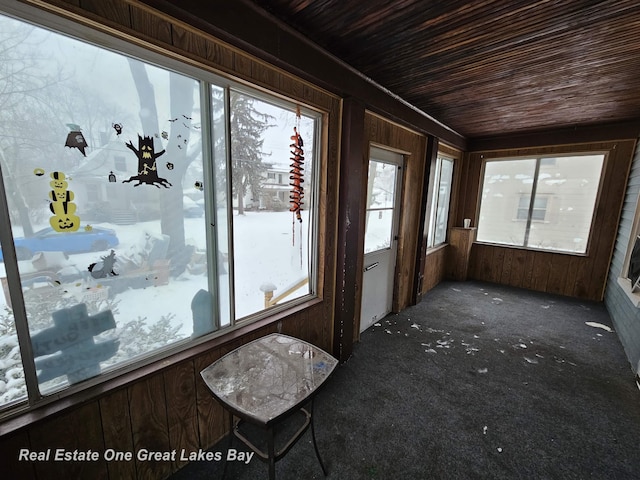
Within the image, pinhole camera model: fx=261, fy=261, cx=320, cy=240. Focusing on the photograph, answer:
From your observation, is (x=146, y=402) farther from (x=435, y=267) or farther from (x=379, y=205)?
(x=435, y=267)

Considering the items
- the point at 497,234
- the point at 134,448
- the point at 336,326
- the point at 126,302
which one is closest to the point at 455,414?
the point at 336,326

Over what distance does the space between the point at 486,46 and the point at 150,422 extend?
→ 290cm

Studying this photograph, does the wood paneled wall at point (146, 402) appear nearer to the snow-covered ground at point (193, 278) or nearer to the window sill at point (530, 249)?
the snow-covered ground at point (193, 278)

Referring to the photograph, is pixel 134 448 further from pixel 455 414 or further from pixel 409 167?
pixel 409 167

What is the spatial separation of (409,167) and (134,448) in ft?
10.7

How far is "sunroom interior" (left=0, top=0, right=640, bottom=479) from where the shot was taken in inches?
38.2

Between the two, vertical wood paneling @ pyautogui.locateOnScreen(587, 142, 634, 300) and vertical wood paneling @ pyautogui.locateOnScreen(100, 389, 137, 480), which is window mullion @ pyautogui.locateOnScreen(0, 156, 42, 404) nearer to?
vertical wood paneling @ pyautogui.locateOnScreen(100, 389, 137, 480)

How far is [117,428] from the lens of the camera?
3.84ft

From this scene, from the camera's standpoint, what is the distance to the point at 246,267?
5.50ft

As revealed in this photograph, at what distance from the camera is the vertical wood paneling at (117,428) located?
1133 millimetres

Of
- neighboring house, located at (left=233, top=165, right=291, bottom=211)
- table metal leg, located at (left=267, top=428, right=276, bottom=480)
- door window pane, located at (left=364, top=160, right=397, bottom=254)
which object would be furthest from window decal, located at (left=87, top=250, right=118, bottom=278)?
door window pane, located at (left=364, top=160, right=397, bottom=254)

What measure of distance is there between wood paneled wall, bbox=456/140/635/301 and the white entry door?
7.70 feet

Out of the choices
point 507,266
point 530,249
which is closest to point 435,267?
point 507,266

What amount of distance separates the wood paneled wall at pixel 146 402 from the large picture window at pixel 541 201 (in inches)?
161
